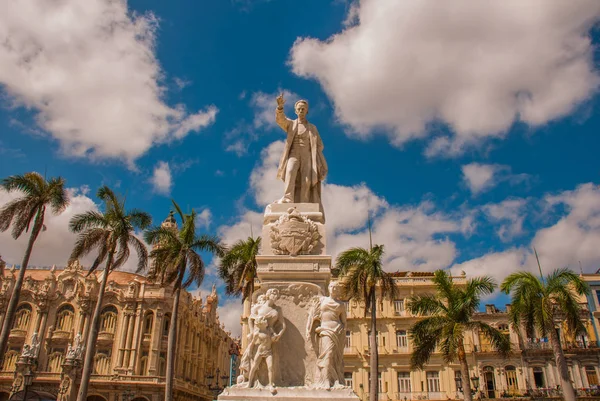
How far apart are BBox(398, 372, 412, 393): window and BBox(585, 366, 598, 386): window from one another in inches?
561

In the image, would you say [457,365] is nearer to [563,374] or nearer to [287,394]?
[563,374]

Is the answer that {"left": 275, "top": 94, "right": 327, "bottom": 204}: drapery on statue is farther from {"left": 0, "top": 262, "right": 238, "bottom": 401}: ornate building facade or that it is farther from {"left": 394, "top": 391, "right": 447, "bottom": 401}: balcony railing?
{"left": 0, "top": 262, "right": 238, "bottom": 401}: ornate building facade

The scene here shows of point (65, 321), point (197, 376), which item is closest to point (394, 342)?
point (197, 376)

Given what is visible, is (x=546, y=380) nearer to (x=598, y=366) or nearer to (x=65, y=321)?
(x=598, y=366)

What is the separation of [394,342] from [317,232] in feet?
118

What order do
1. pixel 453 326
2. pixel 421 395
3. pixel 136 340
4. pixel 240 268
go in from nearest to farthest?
1. pixel 453 326
2. pixel 240 268
3. pixel 421 395
4. pixel 136 340

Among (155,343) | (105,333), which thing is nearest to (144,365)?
(155,343)

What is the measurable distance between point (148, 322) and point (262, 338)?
44109 mm

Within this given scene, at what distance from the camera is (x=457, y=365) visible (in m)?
39.7

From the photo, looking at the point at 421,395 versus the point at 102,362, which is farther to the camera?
the point at 102,362

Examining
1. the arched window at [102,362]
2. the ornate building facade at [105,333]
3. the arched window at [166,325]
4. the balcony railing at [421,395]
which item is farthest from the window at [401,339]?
the arched window at [102,362]

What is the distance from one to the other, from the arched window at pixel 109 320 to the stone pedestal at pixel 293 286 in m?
43.9

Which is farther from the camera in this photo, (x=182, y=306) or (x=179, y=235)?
(x=182, y=306)

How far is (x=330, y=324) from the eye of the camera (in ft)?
22.7
